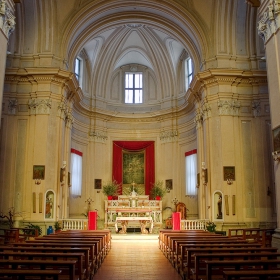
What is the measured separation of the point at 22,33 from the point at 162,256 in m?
13.1

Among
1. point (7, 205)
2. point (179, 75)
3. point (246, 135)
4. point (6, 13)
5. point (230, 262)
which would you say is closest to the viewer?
point (230, 262)

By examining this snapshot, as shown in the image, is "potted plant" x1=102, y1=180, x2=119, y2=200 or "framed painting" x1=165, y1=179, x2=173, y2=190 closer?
"potted plant" x1=102, y1=180, x2=119, y2=200

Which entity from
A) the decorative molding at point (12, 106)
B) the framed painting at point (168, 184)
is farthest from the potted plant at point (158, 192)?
the decorative molding at point (12, 106)

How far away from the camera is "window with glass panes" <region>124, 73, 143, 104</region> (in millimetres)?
26375

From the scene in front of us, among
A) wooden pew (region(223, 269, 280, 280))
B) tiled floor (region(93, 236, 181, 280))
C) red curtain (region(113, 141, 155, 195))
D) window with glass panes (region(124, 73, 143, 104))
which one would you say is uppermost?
window with glass panes (region(124, 73, 143, 104))

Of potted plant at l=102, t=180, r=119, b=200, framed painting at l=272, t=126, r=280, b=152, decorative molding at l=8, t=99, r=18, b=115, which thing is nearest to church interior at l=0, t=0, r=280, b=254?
decorative molding at l=8, t=99, r=18, b=115

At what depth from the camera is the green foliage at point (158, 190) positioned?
22.6 meters

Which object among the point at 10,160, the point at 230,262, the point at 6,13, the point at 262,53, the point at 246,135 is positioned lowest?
the point at 230,262

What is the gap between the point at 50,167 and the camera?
54.7 feet

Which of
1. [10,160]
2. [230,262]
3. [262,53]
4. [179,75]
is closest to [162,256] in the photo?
[230,262]

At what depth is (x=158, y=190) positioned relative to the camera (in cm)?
2270

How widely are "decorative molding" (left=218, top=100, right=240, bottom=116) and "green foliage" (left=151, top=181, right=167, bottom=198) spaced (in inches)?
297

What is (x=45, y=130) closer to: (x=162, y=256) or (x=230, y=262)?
(x=162, y=256)

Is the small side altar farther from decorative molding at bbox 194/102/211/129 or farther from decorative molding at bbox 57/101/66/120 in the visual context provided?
decorative molding at bbox 57/101/66/120
